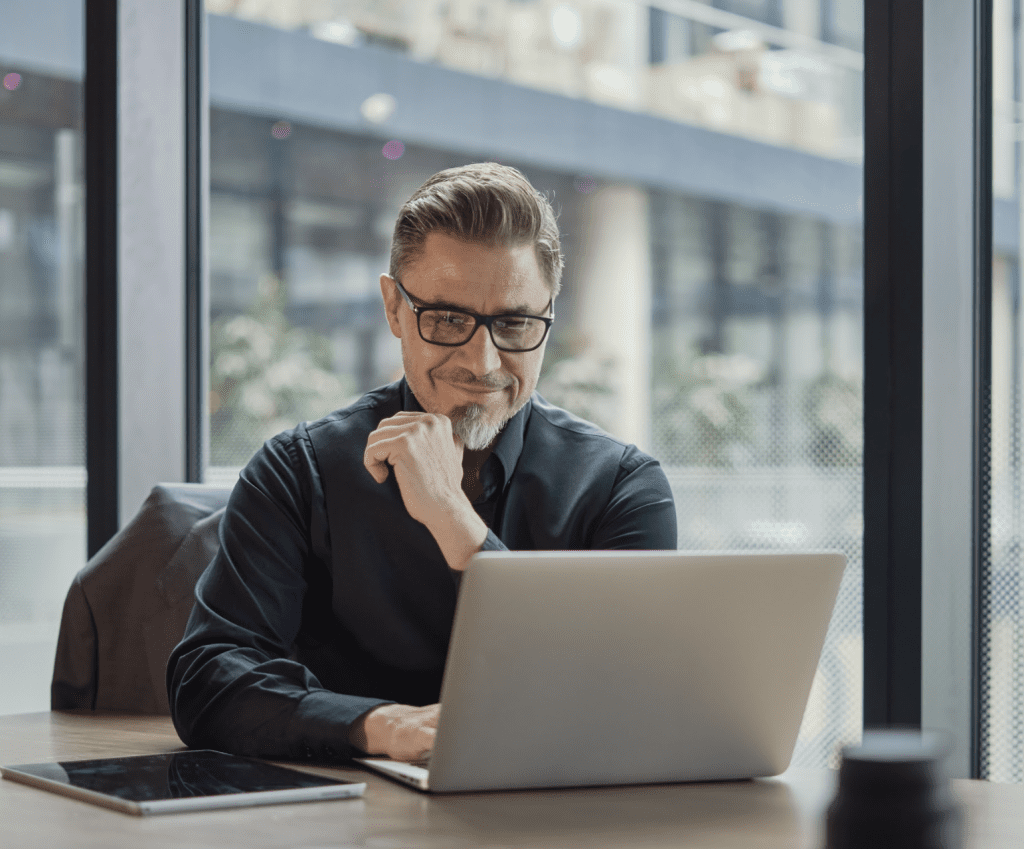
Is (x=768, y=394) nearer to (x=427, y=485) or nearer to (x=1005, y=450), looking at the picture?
(x=1005, y=450)

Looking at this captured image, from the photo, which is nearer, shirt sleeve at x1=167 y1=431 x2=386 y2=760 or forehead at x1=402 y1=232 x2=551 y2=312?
shirt sleeve at x1=167 y1=431 x2=386 y2=760

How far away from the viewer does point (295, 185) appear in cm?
270

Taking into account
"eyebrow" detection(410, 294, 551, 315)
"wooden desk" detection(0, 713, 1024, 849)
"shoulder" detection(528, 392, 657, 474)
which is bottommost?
"wooden desk" detection(0, 713, 1024, 849)

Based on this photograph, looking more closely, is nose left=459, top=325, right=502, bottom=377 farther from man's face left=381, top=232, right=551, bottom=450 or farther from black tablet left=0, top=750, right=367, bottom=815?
black tablet left=0, top=750, right=367, bottom=815

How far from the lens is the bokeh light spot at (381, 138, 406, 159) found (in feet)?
8.50

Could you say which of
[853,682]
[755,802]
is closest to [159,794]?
[755,802]

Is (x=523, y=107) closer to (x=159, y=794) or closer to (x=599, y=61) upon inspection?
(x=599, y=61)

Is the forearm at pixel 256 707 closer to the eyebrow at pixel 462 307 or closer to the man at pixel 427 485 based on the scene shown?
the man at pixel 427 485

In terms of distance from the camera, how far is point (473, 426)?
5.54 ft

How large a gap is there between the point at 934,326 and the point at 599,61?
34.4 inches

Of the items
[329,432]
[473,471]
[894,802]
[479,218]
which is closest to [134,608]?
[329,432]

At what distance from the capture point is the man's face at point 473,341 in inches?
64.5

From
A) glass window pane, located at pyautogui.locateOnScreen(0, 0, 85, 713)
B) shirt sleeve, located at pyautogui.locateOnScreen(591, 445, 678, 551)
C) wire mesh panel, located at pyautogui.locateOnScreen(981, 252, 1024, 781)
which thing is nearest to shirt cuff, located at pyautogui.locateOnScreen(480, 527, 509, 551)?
shirt sleeve, located at pyautogui.locateOnScreen(591, 445, 678, 551)

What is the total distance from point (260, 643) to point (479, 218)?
25.7 inches
